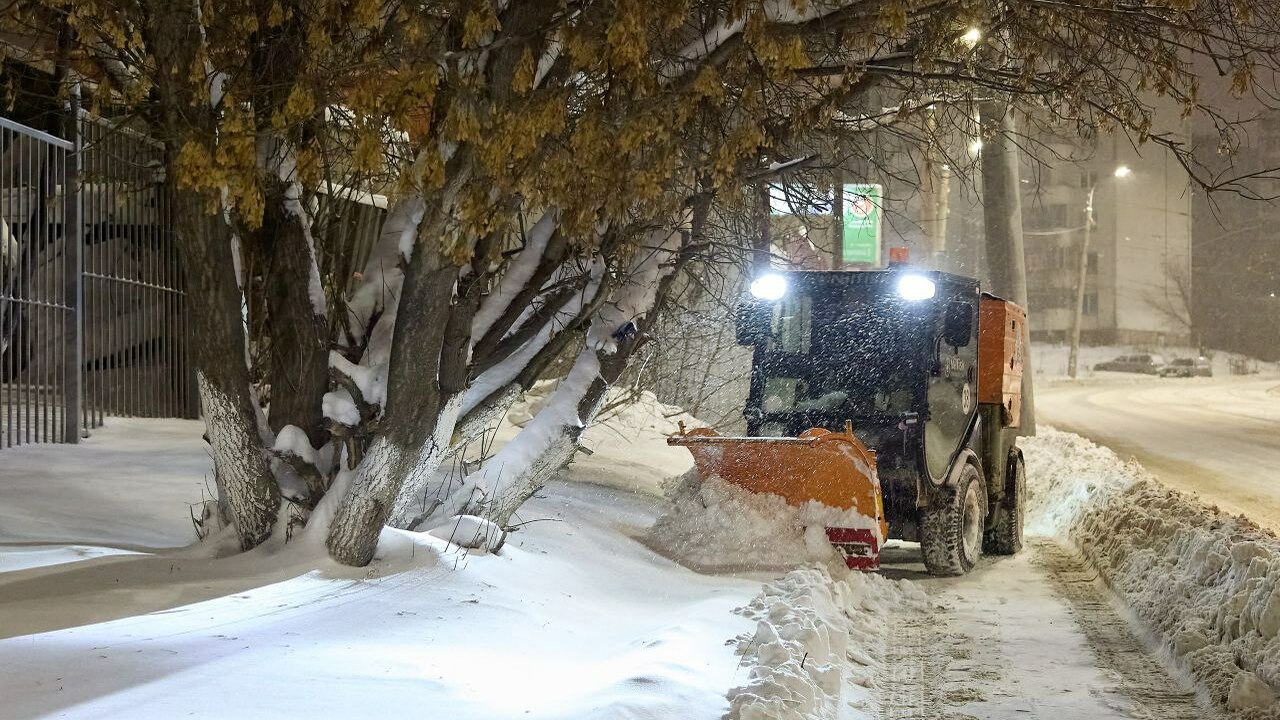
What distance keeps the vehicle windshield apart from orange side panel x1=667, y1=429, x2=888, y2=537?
1.03m

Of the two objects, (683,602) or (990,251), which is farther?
(990,251)

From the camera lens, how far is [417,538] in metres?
7.62

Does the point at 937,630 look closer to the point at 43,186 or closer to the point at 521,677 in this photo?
→ the point at 521,677

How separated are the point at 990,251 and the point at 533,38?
49.3 ft

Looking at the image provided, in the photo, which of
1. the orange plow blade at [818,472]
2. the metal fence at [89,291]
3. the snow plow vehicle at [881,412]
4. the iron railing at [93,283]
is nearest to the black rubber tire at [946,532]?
the snow plow vehicle at [881,412]

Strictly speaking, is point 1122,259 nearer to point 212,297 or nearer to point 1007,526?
point 1007,526

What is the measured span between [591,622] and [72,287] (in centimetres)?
639

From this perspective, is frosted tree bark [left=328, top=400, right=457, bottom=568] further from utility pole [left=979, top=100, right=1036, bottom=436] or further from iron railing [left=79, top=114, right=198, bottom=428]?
utility pole [left=979, top=100, right=1036, bottom=436]

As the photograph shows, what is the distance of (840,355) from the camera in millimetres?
10336

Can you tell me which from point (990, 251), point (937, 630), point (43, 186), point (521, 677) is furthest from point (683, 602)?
point (990, 251)

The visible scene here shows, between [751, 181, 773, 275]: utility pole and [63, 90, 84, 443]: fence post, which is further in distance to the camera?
[63, 90, 84, 443]: fence post

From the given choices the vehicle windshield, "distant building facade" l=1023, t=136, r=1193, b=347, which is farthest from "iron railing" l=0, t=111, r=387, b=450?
"distant building facade" l=1023, t=136, r=1193, b=347

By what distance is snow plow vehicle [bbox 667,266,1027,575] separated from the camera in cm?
914

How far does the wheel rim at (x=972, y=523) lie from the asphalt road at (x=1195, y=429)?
11.0ft
